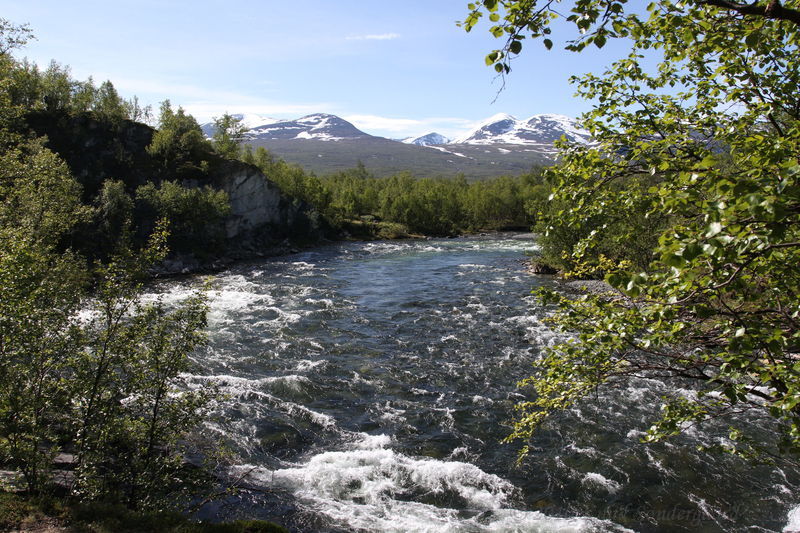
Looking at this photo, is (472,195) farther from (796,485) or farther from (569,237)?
(796,485)

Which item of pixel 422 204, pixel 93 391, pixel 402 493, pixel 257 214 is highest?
pixel 422 204

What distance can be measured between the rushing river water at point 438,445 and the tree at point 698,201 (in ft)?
15.6

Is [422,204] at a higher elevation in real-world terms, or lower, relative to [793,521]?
higher

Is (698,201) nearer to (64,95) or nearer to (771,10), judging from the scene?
(771,10)

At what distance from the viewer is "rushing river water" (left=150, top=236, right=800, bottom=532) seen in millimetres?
12922

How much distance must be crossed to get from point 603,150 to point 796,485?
13.6m

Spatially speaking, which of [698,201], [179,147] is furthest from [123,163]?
[698,201]

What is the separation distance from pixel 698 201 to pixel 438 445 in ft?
45.5

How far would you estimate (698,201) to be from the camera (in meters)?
4.97

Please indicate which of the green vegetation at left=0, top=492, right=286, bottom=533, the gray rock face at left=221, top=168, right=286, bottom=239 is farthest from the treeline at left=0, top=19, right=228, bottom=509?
the gray rock face at left=221, top=168, right=286, bottom=239

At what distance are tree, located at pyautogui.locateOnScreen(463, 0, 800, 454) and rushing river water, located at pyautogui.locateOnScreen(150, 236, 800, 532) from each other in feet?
15.6

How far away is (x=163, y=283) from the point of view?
4875 centimetres

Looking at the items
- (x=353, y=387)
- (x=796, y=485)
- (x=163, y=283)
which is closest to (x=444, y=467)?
(x=353, y=387)

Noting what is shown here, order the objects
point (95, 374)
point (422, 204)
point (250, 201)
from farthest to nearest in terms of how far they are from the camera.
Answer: point (422, 204), point (250, 201), point (95, 374)
